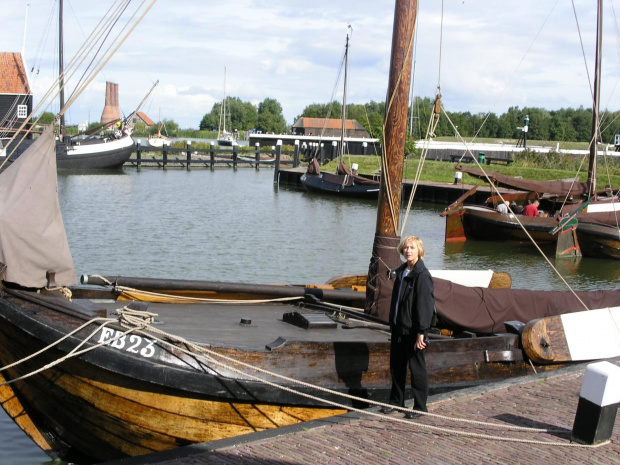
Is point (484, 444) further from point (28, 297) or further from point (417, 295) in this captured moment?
point (28, 297)

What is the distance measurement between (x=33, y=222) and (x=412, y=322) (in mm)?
3734

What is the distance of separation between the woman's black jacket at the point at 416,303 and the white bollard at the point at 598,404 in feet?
4.50

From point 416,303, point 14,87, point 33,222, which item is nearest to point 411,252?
point 416,303

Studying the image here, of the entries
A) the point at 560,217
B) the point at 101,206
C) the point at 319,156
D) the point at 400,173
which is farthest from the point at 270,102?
the point at 400,173

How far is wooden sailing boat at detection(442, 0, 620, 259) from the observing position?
22.6 m

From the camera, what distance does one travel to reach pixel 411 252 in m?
6.21

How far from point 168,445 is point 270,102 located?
15609cm

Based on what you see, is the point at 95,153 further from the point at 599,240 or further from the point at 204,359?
the point at 204,359

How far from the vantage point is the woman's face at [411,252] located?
6207 millimetres

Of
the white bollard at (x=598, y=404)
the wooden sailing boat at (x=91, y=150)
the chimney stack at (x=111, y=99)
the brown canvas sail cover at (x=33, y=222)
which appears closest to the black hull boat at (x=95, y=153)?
the wooden sailing boat at (x=91, y=150)

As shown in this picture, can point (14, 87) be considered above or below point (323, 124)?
below

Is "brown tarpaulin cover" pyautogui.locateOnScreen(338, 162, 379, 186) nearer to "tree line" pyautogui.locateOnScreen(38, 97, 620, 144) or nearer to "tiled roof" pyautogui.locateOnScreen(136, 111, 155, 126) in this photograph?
"tree line" pyautogui.locateOnScreen(38, 97, 620, 144)

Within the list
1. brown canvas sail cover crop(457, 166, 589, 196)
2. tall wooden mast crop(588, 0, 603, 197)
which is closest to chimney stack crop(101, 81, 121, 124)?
brown canvas sail cover crop(457, 166, 589, 196)

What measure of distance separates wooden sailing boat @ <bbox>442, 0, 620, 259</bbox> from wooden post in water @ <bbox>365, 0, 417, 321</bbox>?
47.8 ft
